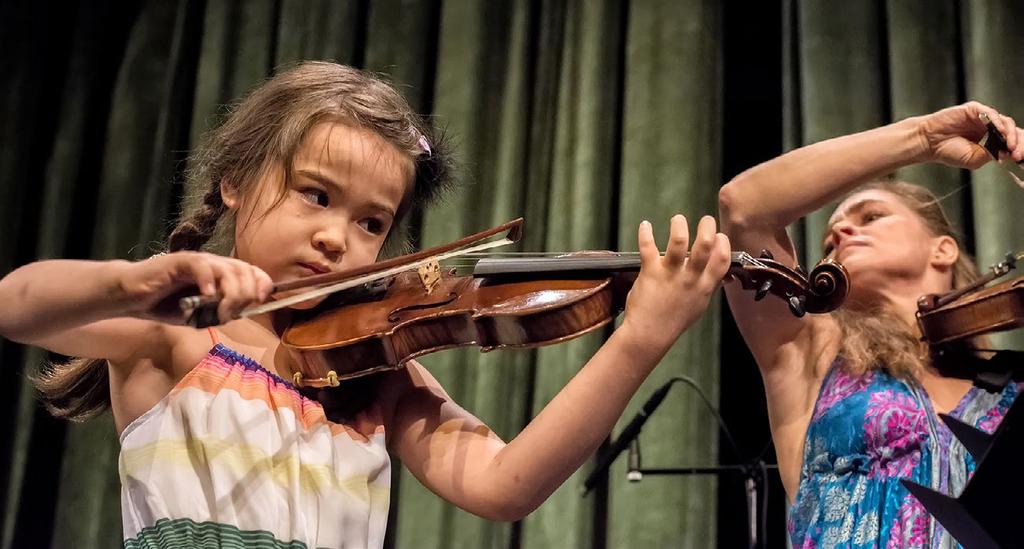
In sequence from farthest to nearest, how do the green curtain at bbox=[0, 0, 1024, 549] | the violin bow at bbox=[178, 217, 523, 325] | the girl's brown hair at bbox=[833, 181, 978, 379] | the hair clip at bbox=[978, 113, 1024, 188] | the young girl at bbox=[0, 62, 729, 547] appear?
the green curtain at bbox=[0, 0, 1024, 549]
the girl's brown hair at bbox=[833, 181, 978, 379]
the hair clip at bbox=[978, 113, 1024, 188]
the young girl at bbox=[0, 62, 729, 547]
the violin bow at bbox=[178, 217, 523, 325]

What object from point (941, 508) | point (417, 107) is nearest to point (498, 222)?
point (417, 107)

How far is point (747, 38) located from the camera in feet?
8.10

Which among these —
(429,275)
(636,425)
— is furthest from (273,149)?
(636,425)

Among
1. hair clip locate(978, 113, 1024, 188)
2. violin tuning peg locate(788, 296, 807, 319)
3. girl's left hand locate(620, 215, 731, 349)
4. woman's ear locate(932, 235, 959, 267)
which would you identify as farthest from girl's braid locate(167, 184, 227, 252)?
woman's ear locate(932, 235, 959, 267)

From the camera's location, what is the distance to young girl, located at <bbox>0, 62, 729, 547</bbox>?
96 cm

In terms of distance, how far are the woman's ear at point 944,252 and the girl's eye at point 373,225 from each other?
1039 mm

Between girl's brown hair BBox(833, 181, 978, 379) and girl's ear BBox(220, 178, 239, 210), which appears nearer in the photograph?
girl's ear BBox(220, 178, 239, 210)

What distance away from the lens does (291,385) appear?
3.55ft

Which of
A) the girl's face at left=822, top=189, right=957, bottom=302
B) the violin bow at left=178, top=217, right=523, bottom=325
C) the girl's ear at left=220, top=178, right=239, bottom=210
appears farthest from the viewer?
the girl's face at left=822, top=189, right=957, bottom=302

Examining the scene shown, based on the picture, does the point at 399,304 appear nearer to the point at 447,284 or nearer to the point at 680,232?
the point at 447,284

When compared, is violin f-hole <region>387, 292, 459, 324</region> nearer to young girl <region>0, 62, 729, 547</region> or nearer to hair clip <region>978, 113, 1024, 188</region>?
young girl <region>0, 62, 729, 547</region>

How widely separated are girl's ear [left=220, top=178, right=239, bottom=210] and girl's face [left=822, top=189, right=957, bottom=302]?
0.99m

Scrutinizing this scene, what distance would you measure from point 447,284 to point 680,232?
0.90 ft

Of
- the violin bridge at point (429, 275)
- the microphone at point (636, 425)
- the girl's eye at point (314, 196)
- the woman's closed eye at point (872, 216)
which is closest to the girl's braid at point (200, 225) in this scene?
the girl's eye at point (314, 196)
